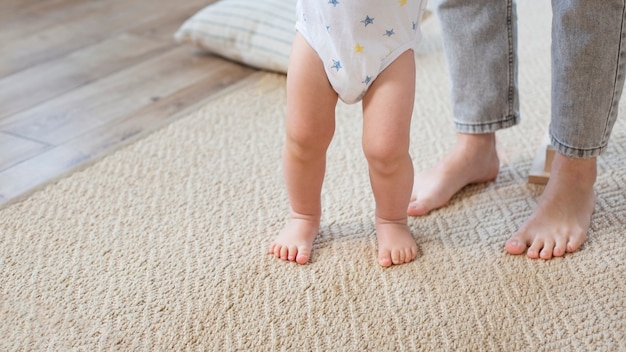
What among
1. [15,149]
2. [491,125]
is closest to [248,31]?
[15,149]

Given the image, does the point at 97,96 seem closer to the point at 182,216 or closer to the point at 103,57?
the point at 103,57

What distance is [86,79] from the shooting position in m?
1.70

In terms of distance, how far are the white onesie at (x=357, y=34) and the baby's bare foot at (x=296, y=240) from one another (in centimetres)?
21

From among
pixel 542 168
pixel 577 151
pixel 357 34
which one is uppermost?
pixel 357 34

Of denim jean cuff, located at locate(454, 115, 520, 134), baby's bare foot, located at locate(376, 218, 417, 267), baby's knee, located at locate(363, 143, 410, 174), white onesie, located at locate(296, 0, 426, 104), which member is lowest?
baby's bare foot, located at locate(376, 218, 417, 267)

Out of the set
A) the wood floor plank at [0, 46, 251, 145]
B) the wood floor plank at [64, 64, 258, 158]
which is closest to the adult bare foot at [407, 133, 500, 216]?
the wood floor plank at [64, 64, 258, 158]

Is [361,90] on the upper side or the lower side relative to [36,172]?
upper

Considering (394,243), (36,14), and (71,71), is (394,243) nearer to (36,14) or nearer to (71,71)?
(71,71)

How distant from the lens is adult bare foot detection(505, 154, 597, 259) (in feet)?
3.36

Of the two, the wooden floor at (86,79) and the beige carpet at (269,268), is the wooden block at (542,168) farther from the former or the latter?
the wooden floor at (86,79)

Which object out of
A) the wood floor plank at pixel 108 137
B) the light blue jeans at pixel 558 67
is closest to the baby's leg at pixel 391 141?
the light blue jeans at pixel 558 67

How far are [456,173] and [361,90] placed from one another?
0.29 metres

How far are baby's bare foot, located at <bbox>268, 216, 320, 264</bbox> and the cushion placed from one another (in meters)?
0.68

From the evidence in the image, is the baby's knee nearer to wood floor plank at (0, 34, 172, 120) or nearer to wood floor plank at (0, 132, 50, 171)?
wood floor plank at (0, 132, 50, 171)
